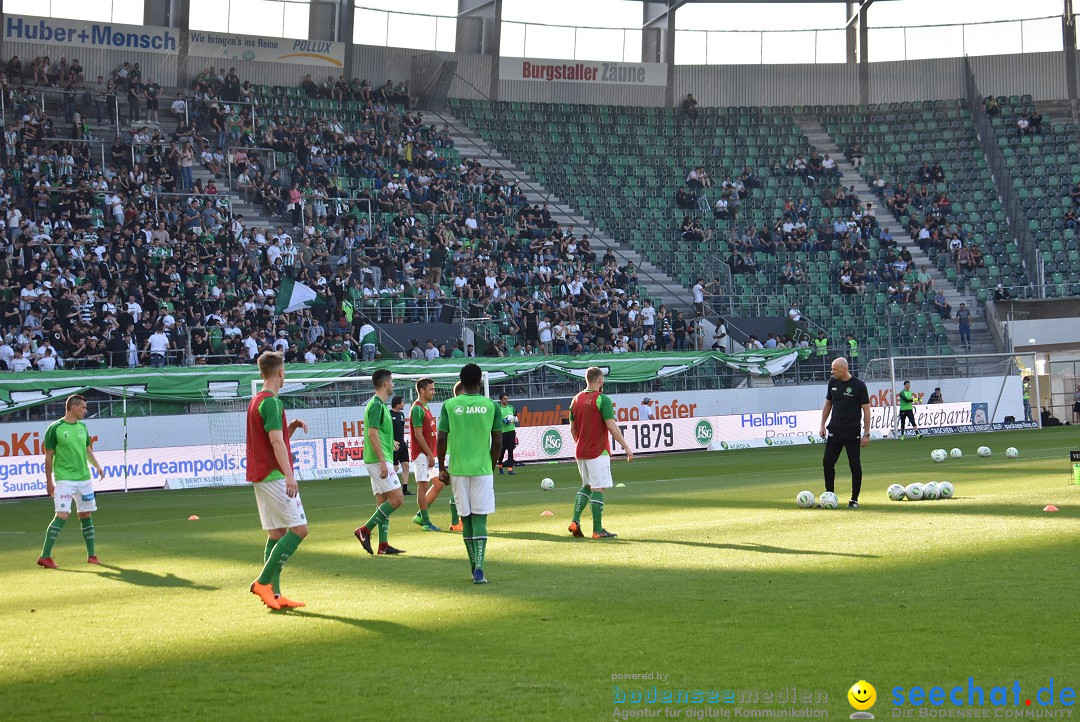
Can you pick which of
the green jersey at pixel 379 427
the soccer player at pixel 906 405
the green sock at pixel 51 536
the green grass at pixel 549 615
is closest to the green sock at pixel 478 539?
the green grass at pixel 549 615

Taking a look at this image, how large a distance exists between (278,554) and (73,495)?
5.92m

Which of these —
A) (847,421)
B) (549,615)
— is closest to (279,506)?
(549,615)

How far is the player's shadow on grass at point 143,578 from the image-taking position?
1260 centimetres

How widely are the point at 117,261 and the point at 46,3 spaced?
667 inches

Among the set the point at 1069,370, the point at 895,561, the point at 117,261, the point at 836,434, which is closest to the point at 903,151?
the point at 1069,370

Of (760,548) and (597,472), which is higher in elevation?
(597,472)

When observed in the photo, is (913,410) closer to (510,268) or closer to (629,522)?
(510,268)

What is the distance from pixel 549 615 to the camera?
32.8 feet

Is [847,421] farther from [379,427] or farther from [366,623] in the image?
[366,623]

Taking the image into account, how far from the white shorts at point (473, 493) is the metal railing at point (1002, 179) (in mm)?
43782

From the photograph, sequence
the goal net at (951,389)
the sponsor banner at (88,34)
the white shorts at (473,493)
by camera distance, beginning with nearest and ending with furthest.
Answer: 1. the white shorts at (473,493)
2. the goal net at (951,389)
3. the sponsor banner at (88,34)

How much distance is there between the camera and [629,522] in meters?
17.7

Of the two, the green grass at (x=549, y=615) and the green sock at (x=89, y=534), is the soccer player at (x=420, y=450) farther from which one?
the green sock at (x=89, y=534)

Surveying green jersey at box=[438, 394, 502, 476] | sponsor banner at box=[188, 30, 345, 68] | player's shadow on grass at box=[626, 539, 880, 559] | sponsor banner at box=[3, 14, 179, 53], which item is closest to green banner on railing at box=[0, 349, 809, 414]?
player's shadow on grass at box=[626, 539, 880, 559]
